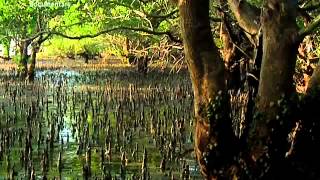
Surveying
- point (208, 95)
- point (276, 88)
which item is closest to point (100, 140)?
point (208, 95)

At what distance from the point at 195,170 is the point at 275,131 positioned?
229 cm

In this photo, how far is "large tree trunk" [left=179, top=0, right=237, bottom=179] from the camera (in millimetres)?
5207

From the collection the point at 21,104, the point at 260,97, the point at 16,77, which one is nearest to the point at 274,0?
the point at 260,97

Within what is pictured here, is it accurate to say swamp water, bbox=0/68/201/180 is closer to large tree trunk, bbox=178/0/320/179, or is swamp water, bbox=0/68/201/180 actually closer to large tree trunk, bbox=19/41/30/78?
large tree trunk, bbox=178/0/320/179

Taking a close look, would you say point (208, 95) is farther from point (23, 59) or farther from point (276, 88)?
point (23, 59)

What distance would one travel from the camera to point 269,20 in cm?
524

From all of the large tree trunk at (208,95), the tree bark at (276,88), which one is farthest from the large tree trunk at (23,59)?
the tree bark at (276,88)

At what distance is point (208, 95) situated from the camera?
529 cm

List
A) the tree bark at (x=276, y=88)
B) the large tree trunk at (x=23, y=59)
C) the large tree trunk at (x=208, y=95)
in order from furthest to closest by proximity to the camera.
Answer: the large tree trunk at (x=23, y=59)
the large tree trunk at (x=208, y=95)
the tree bark at (x=276, y=88)

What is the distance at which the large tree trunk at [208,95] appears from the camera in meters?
5.21

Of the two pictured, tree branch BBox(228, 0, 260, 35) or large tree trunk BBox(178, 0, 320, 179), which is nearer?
large tree trunk BBox(178, 0, 320, 179)

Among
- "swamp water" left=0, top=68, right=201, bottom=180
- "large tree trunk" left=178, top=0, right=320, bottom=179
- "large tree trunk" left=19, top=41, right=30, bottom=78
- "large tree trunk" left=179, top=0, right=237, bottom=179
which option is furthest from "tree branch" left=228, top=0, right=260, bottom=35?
"large tree trunk" left=19, top=41, right=30, bottom=78

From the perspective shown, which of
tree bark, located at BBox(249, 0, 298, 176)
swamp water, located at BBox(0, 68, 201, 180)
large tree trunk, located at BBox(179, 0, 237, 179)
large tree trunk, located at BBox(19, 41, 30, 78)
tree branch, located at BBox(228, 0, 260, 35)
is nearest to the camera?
tree bark, located at BBox(249, 0, 298, 176)

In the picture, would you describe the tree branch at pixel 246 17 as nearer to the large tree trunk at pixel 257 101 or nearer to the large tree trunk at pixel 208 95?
the large tree trunk at pixel 257 101
